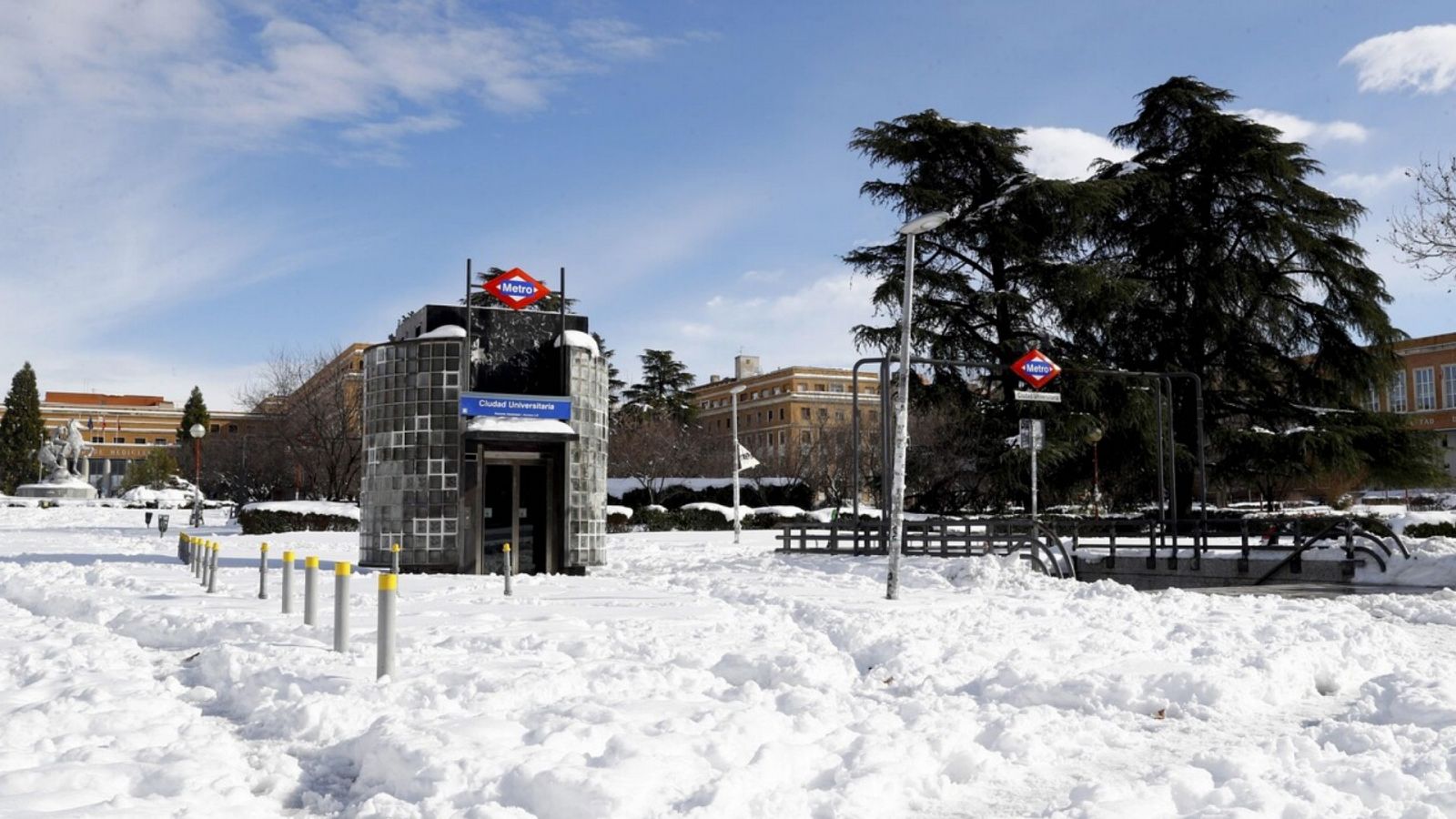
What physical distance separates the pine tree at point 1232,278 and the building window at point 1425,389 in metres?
58.0

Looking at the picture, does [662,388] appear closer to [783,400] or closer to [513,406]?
[783,400]

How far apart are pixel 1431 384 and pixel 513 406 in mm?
90746

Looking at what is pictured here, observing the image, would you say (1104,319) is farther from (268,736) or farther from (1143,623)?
(268,736)

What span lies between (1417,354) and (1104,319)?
65.9m

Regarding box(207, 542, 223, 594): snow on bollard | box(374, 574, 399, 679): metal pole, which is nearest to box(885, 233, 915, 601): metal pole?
box(374, 574, 399, 679): metal pole

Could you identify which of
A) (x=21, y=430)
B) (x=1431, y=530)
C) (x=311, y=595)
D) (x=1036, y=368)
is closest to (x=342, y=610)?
(x=311, y=595)

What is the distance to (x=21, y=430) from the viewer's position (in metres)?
116

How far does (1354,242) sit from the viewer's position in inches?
1636

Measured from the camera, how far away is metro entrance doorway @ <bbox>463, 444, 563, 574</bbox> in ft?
74.7

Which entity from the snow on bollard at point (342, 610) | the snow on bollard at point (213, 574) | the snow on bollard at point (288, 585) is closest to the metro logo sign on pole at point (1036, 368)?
the snow on bollard at point (213, 574)

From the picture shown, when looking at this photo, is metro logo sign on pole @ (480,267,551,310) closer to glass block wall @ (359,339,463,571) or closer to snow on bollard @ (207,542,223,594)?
glass block wall @ (359,339,463,571)

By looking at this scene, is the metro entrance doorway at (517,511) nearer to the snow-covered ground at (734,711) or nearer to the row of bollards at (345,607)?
the snow-covered ground at (734,711)

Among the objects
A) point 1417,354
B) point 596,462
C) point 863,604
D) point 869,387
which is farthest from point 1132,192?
point 869,387

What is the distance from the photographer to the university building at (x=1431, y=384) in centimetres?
8956
